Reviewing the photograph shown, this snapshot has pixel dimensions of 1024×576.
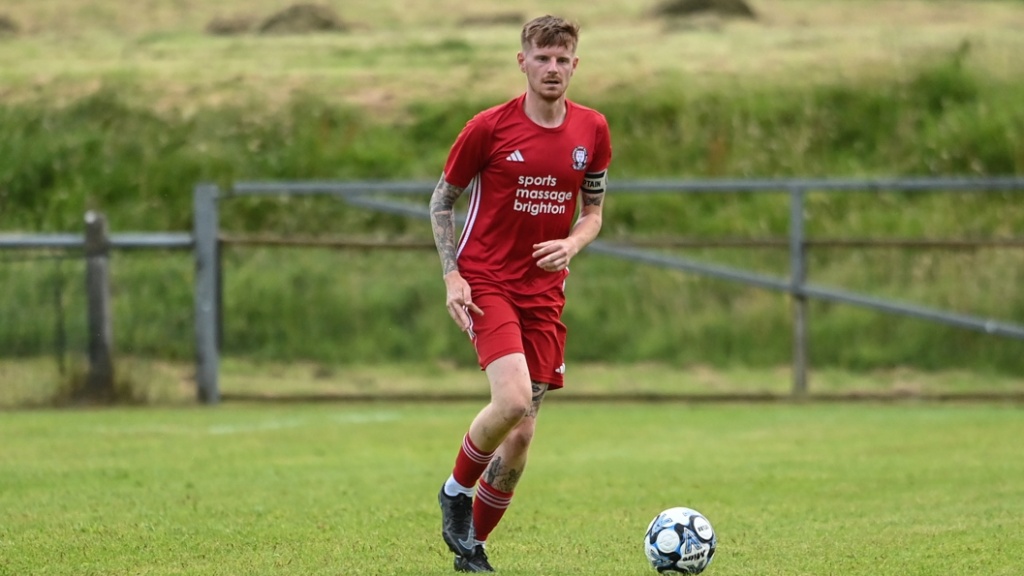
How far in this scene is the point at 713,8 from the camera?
31.5m

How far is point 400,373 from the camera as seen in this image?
1597cm

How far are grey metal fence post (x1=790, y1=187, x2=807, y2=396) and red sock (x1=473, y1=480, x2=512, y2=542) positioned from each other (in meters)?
8.68

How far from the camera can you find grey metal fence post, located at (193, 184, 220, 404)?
568 inches

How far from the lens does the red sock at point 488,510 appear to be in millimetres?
6379

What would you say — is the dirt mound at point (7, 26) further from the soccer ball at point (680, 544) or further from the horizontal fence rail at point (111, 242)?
the soccer ball at point (680, 544)

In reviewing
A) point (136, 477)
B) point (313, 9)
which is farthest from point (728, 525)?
point (313, 9)

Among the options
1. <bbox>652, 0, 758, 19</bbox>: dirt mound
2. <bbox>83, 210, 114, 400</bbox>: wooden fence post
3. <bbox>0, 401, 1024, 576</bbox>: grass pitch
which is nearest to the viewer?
<bbox>0, 401, 1024, 576</bbox>: grass pitch

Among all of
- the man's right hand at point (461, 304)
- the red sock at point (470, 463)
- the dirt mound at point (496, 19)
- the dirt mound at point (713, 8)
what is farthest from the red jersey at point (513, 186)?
the dirt mound at point (496, 19)

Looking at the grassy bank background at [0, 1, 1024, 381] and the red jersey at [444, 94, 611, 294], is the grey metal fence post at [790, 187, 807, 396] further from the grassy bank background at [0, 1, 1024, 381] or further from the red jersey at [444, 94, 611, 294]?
the red jersey at [444, 94, 611, 294]

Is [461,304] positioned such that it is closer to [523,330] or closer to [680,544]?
[523,330]

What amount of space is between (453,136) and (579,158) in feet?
54.4

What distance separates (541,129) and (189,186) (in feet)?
51.2

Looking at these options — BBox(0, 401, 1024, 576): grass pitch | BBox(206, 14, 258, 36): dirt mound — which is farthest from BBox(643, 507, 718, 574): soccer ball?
BBox(206, 14, 258, 36): dirt mound

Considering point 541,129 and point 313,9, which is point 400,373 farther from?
point 313,9
